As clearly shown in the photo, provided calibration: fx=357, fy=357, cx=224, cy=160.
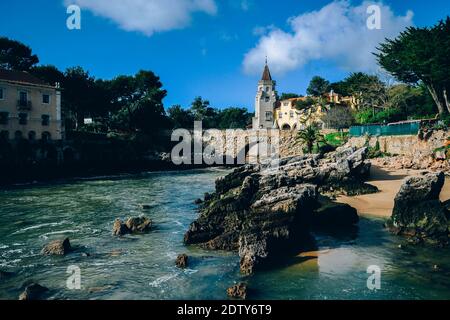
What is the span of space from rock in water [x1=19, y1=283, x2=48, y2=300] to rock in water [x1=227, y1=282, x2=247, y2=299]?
7.06 m

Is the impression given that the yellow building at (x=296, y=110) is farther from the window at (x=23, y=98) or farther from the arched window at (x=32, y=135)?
the window at (x=23, y=98)

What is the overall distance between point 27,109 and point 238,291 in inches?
2152

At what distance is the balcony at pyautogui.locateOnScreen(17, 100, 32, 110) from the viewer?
54.8 metres

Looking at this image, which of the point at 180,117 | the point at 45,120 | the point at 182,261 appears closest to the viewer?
the point at 182,261

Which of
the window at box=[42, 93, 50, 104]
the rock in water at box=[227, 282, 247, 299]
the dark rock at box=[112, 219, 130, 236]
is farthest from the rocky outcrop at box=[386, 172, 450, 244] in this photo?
the window at box=[42, 93, 50, 104]

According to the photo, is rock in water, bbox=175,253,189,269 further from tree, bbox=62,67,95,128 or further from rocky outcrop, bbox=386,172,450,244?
tree, bbox=62,67,95,128

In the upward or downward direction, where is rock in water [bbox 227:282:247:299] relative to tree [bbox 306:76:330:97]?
downward

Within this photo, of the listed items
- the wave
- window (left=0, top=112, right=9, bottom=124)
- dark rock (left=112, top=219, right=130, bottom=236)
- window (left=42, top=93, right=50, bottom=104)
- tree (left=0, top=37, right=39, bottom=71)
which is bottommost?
the wave

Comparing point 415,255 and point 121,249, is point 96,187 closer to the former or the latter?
point 121,249

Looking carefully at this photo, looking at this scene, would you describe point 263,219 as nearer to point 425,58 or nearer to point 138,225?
point 138,225

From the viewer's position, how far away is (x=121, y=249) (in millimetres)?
18781

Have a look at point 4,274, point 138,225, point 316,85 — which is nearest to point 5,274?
point 4,274

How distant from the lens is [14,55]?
7600cm

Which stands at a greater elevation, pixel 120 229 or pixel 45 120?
pixel 45 120
